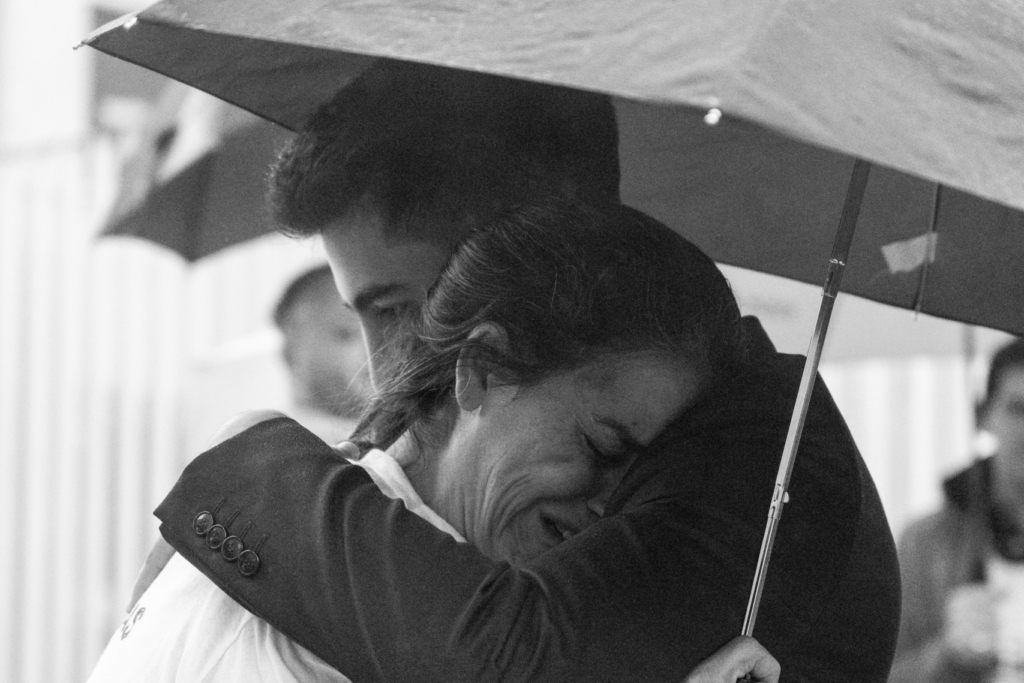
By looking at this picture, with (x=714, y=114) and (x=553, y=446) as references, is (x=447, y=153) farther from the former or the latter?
(x=714, y=114)

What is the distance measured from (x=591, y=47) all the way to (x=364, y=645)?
0.58 metres

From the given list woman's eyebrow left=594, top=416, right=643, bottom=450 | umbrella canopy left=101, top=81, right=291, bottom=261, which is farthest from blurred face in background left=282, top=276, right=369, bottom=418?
woman's eyebrow left=594, top=416, right=643, bottom=450

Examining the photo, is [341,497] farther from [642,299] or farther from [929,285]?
[929,285]

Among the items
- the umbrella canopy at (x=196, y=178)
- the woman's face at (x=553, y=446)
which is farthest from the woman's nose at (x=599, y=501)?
the umbrella canopy at (x=196, y=178)

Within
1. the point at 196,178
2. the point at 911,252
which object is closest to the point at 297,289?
the point at 196,178

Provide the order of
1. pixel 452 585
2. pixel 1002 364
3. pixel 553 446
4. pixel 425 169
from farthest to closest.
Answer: pixel 1002 364 < pixel 425 169 < pixel 553 446 < pixel 452 585

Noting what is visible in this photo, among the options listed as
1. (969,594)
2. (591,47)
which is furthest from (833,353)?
(591,47)

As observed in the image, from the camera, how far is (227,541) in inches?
58.3

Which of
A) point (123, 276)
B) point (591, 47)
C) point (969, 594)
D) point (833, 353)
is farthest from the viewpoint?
point (123, 276)

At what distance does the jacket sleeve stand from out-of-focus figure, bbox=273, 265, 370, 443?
2947mm

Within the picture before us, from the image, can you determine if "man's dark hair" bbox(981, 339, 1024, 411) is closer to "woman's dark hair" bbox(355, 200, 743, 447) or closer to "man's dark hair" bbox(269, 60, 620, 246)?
"man's dark hair" bbox(269, 60, 620, 246)

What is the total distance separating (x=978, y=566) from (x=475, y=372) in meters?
3.04

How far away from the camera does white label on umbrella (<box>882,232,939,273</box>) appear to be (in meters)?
2.32

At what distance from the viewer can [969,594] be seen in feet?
13.9
